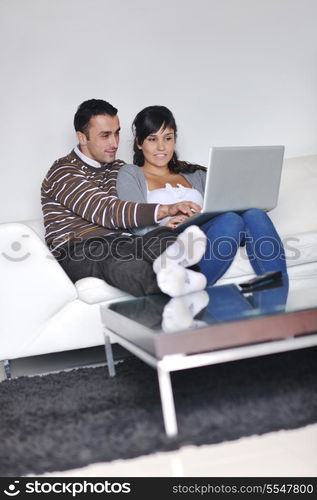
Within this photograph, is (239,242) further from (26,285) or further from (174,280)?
(26,285)

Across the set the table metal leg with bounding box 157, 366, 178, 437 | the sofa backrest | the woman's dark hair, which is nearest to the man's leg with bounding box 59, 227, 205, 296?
the woman's dark hair

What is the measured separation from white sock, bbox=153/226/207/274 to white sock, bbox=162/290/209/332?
0.15m

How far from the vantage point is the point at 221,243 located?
2.80 meters

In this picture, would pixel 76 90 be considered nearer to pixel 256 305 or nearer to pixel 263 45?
pixel 263 45

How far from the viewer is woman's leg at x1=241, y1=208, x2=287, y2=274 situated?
2.78 meters

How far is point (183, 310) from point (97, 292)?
870 mm

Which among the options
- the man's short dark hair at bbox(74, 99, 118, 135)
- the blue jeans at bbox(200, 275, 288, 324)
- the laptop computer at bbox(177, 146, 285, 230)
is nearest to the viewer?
the blue jeans at bbox(200, 275, 288, 324)

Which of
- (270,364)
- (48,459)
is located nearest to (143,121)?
(270,364)

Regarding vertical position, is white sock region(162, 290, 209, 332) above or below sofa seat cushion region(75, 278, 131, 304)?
above

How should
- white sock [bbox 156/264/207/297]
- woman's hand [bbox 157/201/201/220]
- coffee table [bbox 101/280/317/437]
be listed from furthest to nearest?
woman's hand [bbox 157/201/201/220], white sock [bbox 156/264/207/297], coffee table [bbox 101/280/317/437]

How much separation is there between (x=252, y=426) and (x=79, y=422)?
493 millimetres

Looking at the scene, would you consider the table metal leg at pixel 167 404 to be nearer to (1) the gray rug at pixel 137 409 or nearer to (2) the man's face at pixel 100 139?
(1) the gray rug at pixel 137 409

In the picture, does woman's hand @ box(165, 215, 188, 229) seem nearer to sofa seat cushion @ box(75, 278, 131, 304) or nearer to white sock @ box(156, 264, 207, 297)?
sofa seat cushion @ box(75, 278, 131, 304)

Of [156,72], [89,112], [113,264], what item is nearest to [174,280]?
[113,264]
